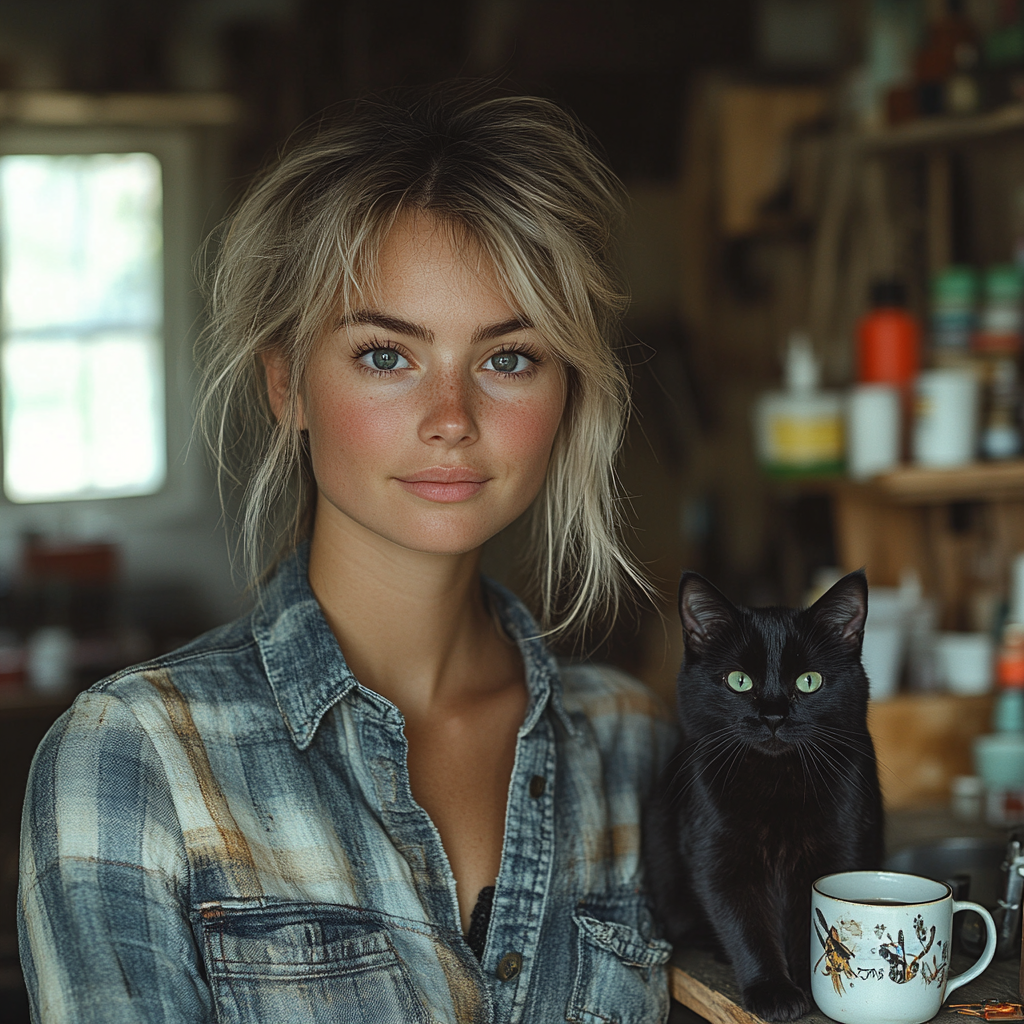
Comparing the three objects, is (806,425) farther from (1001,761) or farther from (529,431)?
(529,431)

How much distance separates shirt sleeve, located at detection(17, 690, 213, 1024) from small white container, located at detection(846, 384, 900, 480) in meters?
1.23

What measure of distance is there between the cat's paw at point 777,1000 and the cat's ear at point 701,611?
0.24 meters

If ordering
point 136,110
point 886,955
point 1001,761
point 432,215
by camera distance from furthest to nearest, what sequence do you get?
point 136,110 → point 1001,761 → point 432,215 → point 886,955

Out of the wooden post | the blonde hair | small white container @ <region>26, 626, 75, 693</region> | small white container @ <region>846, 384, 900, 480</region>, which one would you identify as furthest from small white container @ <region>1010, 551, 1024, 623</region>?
small white container @ <region>26, 626, 75, 693</region>

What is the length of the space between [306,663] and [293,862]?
173mm

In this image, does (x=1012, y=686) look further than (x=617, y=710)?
Yes

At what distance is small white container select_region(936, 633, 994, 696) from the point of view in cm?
180

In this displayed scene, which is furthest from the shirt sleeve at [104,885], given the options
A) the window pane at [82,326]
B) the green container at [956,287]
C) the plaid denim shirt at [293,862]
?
the window pane at [82,326]

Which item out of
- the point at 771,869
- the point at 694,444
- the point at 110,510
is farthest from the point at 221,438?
the point at 110,510

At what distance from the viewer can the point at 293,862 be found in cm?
88

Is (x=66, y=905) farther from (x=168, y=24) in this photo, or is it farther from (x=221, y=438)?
(x=168, y=24)

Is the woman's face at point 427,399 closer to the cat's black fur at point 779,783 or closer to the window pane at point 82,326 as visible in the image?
the cat's black fur at point 779,783

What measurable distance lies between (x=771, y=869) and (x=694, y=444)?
247 centimetres

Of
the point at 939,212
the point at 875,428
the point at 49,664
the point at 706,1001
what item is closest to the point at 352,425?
the point at 706,1001
